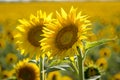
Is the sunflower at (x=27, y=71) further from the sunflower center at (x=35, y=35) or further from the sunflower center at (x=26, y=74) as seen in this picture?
the sunflower center at (x=35, y=35)

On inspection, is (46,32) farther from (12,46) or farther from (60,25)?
(12,46)

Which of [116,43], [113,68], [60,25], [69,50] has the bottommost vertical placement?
[69,50]

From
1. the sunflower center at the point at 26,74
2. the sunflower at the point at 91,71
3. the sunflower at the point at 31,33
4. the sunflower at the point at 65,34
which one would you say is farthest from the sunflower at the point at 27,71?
the sunflower at the point at 65,34

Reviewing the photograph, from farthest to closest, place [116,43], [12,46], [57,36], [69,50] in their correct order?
[12,46]
[116,43]
[57,36]
[69,50]

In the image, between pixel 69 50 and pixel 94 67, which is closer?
pixel 69 50

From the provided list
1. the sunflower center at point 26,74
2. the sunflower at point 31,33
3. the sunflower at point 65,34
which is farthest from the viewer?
the sunflower center at point 26,74

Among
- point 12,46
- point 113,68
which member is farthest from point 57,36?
point 12,46
